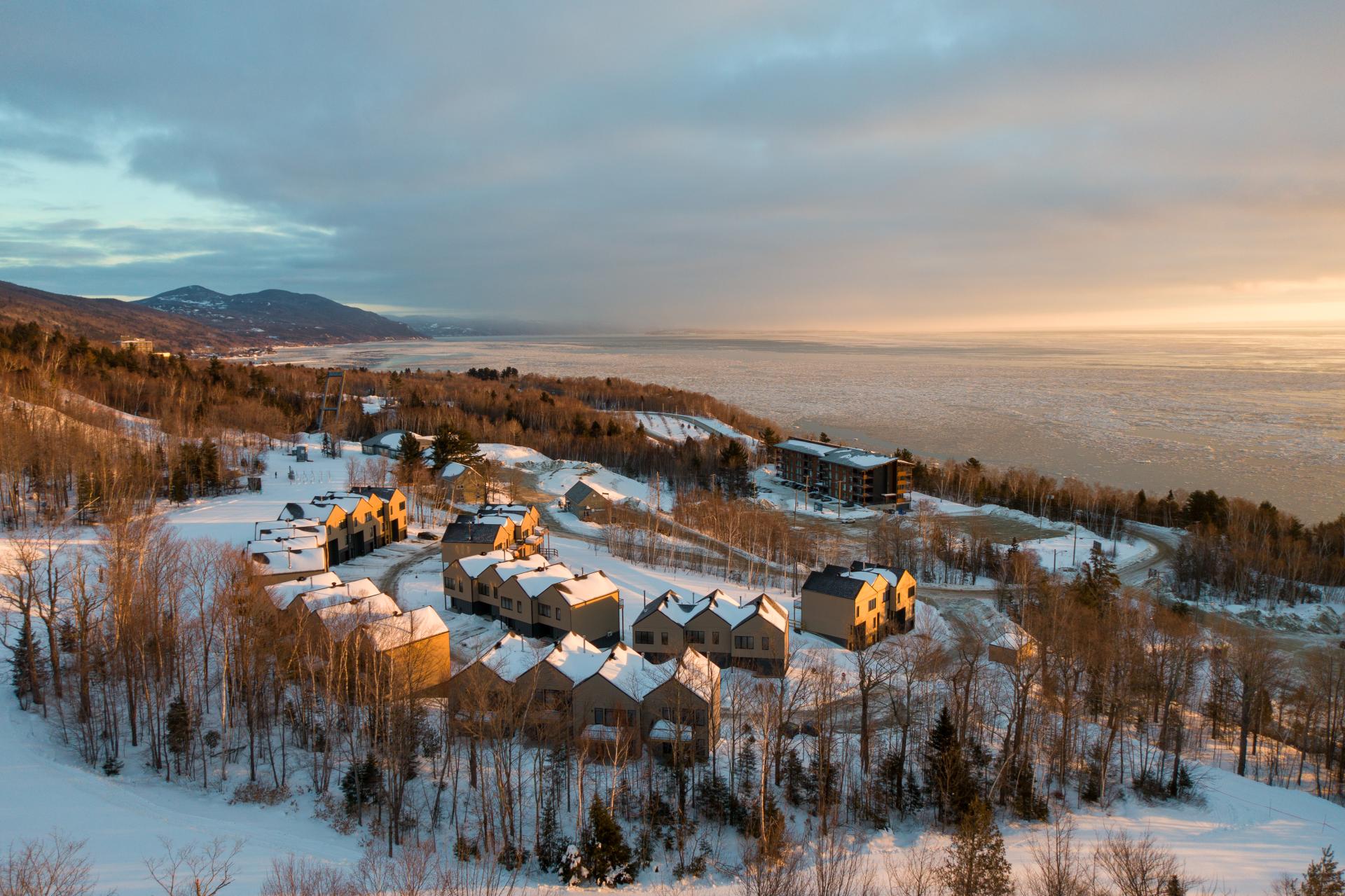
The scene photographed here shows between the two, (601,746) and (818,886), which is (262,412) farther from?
(818,886)

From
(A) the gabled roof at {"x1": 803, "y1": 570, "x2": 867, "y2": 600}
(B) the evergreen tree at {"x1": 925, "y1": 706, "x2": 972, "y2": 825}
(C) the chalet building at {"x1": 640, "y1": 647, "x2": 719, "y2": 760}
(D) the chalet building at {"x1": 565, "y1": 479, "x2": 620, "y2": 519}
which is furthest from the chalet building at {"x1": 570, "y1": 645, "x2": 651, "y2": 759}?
(D) the chalet building at {"x1": 565, "y1": 479, "x2": 620, "y2": 519}

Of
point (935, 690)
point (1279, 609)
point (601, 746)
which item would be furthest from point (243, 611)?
point (1279, 609)

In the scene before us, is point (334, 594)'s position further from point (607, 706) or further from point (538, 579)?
point (607, 706)

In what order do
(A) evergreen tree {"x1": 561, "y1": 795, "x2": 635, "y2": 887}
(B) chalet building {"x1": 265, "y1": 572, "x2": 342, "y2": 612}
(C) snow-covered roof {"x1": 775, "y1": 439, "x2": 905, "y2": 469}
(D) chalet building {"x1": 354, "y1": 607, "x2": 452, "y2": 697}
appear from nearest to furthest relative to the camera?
(A) evergreen tree {"x1": 561, "y1": 795, "x2": 635, "y2": 887} < (D) chalet building {"x1": 354, "y1": 607, "x2": 452, "y2": 697} < (B) chalet building {"x1": 265, "y1": 572, "x2": 342, "y2": 612} < (C) snow-covered roof {"x1": 775, "y1": 439, "x2": 905, "y2": 469}

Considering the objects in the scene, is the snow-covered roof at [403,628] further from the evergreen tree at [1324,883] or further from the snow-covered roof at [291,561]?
the evergreen tree at [1324,883]

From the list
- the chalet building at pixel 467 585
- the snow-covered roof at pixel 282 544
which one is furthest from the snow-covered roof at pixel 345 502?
the chalet building at pixel 467 585

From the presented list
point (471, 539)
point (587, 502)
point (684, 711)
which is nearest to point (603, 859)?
point (684, 711)

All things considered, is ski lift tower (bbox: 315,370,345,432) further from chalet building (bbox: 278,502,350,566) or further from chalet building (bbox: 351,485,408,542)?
chalet building (bbox: 278,502,350,566)
